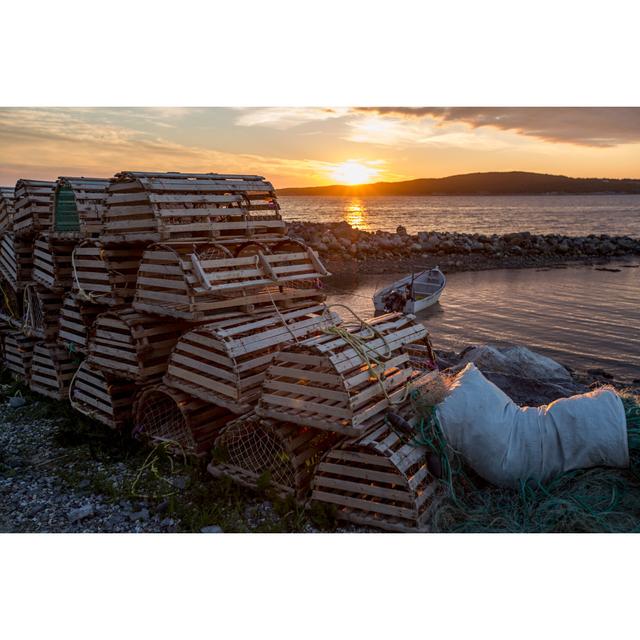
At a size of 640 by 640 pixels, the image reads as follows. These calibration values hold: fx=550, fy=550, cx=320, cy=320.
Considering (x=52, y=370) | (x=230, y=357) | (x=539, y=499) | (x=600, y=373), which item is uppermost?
(x=230, y=357)

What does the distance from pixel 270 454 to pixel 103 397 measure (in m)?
2.67

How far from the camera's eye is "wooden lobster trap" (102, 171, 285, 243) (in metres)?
6.10

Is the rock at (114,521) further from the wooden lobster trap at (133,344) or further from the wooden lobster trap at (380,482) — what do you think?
the wooden lobster trap at (380,482)

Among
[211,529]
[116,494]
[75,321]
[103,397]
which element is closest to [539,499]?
[211,529]

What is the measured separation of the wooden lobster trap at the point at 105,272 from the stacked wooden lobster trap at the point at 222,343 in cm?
2

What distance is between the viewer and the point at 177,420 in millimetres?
6207

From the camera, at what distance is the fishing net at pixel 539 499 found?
4.31 m

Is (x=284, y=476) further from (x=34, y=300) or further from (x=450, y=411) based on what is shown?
(x=34, y=300)

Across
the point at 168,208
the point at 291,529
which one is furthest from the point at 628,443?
the point at 168,208

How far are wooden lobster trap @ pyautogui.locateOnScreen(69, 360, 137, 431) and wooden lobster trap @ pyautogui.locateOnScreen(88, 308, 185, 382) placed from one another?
0.27 metres

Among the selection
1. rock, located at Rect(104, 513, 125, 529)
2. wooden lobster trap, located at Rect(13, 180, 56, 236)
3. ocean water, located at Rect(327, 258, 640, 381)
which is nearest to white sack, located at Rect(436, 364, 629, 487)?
rock, located at Rect(104, 513, 125, 529)

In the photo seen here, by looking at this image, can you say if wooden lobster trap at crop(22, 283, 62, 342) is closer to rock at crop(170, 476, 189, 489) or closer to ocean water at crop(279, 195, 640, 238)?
rock at crop(170, 476, 189, 489)

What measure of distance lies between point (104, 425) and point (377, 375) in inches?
147

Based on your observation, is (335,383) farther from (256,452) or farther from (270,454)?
A: (256,452)
